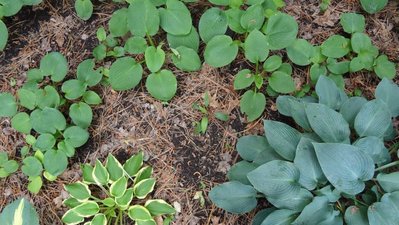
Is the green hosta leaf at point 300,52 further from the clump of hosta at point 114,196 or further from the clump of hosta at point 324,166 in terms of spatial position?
the clump of hosta at point 114,196

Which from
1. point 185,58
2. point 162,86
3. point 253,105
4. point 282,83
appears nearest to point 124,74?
point 162,86

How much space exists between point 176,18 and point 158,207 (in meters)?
0.97

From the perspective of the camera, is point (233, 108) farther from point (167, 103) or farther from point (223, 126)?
point (167, 103)

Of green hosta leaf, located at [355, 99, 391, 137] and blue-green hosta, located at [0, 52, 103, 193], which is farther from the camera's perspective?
blue-green hosta, located at [0, 52, 103, 193]

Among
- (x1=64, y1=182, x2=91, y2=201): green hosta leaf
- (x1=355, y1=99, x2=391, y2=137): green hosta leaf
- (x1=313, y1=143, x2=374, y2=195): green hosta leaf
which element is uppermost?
(x1=355, y1=99, x2=391, y2=137): green hosta leaf

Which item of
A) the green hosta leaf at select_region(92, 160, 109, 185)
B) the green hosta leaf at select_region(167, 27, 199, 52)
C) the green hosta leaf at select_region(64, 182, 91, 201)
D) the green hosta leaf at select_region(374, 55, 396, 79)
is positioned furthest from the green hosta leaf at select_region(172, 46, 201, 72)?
the green hosta leaf at select_region(374, 55, 396, 79)

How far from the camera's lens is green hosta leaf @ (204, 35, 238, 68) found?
245 cm

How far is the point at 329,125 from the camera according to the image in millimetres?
2172

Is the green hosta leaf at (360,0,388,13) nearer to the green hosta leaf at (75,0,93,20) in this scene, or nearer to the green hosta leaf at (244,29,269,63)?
the green hosta leaf at (244,29,269,63)

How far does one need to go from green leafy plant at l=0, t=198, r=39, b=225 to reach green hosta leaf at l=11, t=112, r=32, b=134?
0.38m

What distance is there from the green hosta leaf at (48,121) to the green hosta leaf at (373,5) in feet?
5.57

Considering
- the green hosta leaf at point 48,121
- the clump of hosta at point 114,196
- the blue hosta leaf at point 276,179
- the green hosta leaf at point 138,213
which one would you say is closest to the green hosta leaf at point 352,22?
the blue hosta leaf at point 276,179

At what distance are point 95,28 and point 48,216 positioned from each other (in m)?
1.05

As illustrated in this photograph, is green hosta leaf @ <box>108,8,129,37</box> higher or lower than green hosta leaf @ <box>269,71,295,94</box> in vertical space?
higher
